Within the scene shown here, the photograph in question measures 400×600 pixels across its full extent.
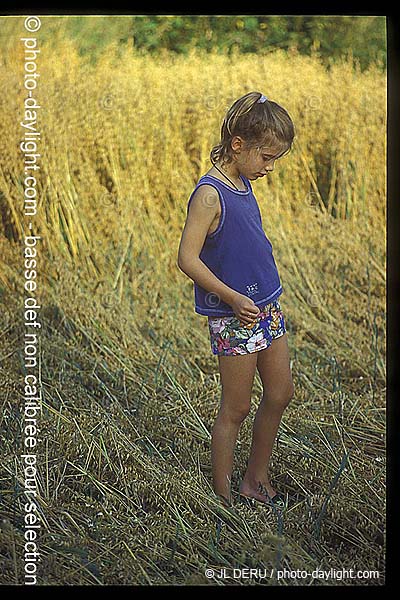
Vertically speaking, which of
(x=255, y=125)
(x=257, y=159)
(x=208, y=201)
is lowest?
(x=208, y=201)

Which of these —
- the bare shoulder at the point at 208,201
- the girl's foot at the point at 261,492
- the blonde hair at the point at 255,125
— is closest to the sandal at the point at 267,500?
the girl's foot at the point at 261,492

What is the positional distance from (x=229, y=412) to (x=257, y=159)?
0.80 m

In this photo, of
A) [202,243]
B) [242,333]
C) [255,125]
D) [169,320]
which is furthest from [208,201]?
[169,320]

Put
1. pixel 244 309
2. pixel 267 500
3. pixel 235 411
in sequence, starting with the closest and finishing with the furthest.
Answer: pixel 244 309
pixel 235 411
pixel 267 500

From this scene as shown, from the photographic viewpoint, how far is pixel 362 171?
392 centimetres

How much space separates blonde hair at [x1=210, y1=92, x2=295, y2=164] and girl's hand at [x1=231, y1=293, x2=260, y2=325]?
0.44 meters

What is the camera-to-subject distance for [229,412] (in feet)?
11.2

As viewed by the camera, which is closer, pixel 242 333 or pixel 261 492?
pixel 242 333

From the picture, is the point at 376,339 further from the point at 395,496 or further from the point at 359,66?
the point at 359,66

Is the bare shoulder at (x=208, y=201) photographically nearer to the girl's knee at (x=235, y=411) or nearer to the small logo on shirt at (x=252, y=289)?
the small logo on shirt at (x=252, y=289)

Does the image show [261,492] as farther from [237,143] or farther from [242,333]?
[237,143]

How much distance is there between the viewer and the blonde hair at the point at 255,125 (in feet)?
10.8

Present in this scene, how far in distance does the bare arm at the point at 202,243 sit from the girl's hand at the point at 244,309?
2 cm

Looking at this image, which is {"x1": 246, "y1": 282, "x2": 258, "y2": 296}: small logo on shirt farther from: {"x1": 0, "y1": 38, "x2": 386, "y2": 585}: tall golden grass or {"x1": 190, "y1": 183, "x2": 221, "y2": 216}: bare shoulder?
{"x1": 0, "y1": 38, "x2": 386, "y2": 585}: tall golden grass
